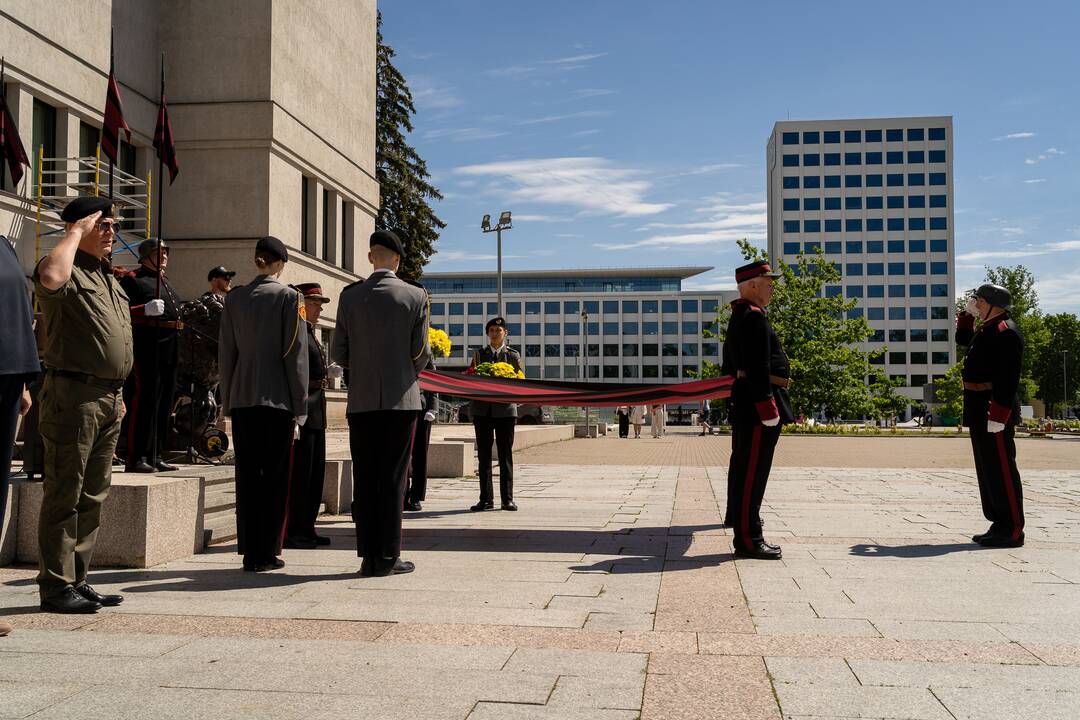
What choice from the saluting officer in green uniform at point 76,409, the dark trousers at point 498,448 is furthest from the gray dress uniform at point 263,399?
the dark trousers at point 498,448

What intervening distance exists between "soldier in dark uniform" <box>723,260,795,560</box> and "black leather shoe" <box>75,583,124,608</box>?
3.95 meters

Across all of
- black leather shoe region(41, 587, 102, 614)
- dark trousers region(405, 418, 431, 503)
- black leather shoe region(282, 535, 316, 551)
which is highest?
dark trousers region(405, 418, 431, 503)

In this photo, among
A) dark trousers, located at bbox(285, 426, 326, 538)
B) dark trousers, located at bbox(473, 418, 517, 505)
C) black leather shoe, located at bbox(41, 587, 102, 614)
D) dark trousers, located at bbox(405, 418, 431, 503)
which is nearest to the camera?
black leather shoe, located at bbox(41, 587, 102, 614)

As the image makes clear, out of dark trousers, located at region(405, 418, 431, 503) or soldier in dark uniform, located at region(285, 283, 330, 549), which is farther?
dark trousers, located at region(405, 418, 431, 503)

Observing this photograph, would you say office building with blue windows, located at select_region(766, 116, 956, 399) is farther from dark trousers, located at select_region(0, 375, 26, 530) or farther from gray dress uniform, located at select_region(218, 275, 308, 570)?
dark trousers, located at select_region(0, 375, 26, 530)

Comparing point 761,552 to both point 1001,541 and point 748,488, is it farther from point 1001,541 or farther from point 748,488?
point 1001,541

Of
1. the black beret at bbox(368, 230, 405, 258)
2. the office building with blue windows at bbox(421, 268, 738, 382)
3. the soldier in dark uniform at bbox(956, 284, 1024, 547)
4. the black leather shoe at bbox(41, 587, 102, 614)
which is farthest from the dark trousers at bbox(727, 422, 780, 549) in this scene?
the office building with blue windows at bbox(421, 268, 738, 382)

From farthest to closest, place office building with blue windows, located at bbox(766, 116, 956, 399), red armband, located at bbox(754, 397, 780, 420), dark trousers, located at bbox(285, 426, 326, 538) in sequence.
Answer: office building with blue windows, located at bbox(766, 116, 956, 399) → dark trousers, located at bbox(285, 426, 326, 538) → red armband, located at bbox(754, 397, 780, 420)

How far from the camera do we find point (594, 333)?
400ft

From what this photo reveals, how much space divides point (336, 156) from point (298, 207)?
3769 millimetres

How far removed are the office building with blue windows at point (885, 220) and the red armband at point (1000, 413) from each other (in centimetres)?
12129

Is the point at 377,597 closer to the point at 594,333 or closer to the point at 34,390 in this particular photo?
the point at 34,390

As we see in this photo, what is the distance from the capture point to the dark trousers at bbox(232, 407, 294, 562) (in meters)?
5.92

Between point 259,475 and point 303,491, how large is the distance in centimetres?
103
